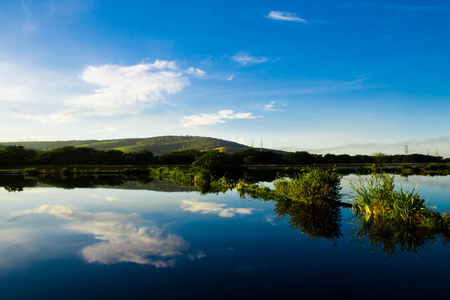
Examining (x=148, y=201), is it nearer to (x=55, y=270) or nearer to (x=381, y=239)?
(x=55, y=270)

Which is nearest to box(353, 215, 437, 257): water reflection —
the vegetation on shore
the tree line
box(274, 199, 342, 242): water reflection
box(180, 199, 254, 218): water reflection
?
box(274, 199, 342, 242): water reflection

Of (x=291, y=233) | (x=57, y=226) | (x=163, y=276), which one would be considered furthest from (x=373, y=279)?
(x=57, y=226)

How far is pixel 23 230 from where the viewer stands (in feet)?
29.2

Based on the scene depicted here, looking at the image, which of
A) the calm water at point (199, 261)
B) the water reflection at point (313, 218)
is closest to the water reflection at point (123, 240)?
the calm water at point (199, 261)

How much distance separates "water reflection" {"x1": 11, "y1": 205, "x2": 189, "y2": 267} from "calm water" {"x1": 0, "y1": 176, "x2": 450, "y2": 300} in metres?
0.02

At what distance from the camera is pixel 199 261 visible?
20.1ft

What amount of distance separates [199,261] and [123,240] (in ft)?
8.27

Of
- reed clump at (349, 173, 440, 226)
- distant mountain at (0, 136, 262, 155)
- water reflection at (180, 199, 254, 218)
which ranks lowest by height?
water reflection at (180, 199, 254, 218)

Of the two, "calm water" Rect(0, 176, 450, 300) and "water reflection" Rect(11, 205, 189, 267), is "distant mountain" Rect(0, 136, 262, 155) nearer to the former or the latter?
"water reflection" Rect(11, 205, 189, 267)

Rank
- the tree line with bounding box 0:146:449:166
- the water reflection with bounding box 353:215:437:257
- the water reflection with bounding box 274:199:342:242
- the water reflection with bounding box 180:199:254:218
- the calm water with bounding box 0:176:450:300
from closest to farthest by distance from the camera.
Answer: the calm water with bounding box 0:176:450:300 < the water reflection with bounding box 353:215:437:257 < the water reflection with bounding box 274:199:342:242 < the water reflection with bounding box 180:199:254:218 < the tree line with bounding box 0:146:449:166

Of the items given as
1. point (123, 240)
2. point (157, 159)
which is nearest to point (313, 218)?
point (123, 240)

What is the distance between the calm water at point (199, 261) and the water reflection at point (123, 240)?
0.02 metres

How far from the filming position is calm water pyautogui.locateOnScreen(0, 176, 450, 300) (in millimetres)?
4895

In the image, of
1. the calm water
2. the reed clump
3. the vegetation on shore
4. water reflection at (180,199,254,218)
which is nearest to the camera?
the calm water
